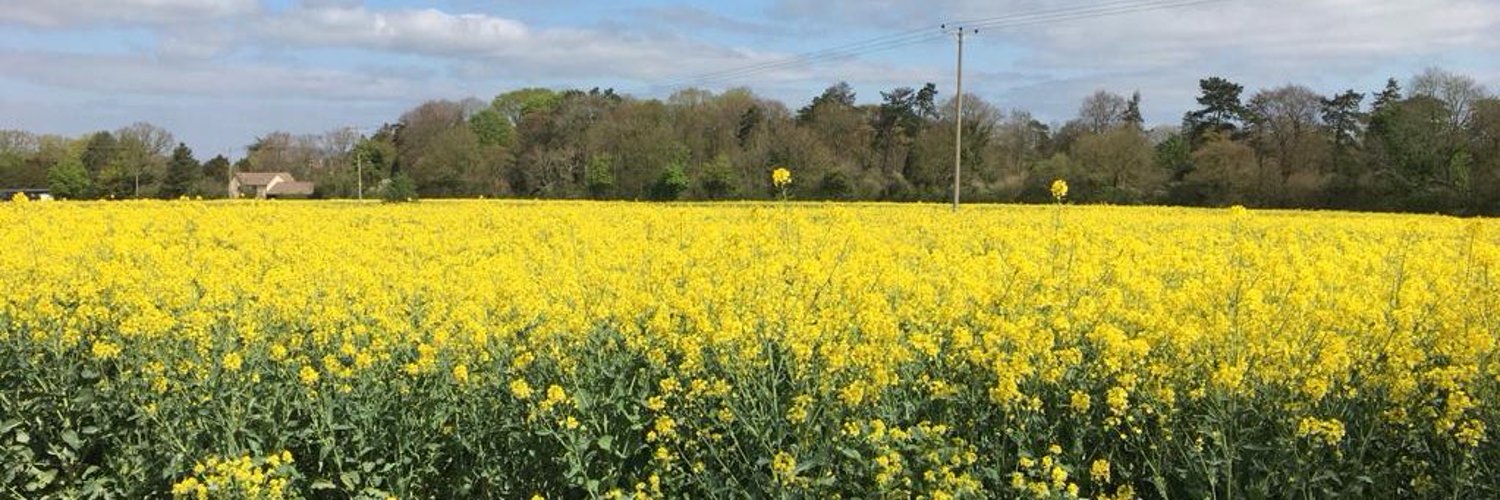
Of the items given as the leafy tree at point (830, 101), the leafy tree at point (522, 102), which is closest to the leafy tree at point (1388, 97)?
the leafy tree at point (830, 101)

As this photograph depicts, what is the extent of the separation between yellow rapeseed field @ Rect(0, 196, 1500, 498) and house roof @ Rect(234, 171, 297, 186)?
345ft

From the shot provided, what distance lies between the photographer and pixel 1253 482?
10.6 feet

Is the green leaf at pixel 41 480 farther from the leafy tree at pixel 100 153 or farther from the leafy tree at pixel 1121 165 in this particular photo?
the leafy tree at pixel 100 153

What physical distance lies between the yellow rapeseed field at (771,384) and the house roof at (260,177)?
105m

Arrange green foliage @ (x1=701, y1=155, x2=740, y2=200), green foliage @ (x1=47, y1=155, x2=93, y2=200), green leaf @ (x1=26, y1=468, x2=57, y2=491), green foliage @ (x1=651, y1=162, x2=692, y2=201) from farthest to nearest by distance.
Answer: green foliage @ (x1=47, y1=155, x2=93, y2=200) → green foliage @ (x1=651, y1=162, x2=692, y2=201) → green foliage @ (x1=701, y1=155, x2=740, y2=200) → green leaf @ (x1=26, y1=468, x2=57, y2=491)

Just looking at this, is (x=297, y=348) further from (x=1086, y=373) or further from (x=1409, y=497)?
(x=1409, y=497)

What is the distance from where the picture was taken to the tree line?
45.9 meters

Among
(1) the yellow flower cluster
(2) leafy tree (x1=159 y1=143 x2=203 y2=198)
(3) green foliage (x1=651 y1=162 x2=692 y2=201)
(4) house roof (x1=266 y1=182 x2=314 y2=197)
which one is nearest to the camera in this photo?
(1) the yellow flower cluster

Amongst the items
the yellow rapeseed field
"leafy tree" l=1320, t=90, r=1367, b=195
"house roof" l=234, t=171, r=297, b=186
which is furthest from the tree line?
the yellow rapeseed field

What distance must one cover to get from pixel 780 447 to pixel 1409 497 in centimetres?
206

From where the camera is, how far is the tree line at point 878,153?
45938 mm

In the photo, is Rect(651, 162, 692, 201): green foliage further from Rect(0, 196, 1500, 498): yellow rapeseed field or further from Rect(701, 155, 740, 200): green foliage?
Rect(0, 196, 1500, 498): yellow rapeseed field

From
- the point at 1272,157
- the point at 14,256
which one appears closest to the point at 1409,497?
the point at 14,256

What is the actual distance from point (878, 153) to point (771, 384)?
217 feet
